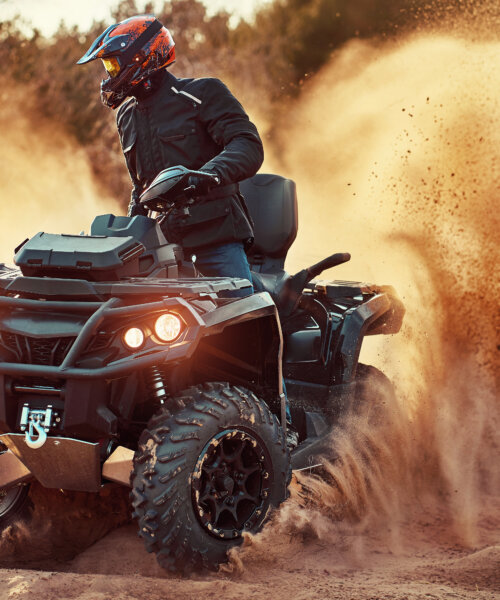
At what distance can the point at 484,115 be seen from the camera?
11461 mm

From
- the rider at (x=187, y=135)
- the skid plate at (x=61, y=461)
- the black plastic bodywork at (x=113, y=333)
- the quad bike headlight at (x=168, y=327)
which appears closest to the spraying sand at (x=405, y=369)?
the skid plate at (x=61, y=461)

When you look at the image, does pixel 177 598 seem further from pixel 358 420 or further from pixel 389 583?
pixel 358 420

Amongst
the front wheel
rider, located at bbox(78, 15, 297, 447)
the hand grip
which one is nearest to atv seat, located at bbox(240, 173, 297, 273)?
the hand grip

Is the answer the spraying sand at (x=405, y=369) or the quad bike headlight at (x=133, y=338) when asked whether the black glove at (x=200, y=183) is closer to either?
the quad bike headlight at (x=133, y=338)

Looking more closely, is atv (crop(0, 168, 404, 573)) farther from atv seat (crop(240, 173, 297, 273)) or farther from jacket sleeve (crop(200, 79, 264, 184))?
atv seat (crop(240, 173, 297, 273))

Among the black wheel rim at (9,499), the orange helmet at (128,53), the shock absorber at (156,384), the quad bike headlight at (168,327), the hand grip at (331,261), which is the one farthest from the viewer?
the hand grip at (331,261)

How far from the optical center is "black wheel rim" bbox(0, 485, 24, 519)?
3.76m

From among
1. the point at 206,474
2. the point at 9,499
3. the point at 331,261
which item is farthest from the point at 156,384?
the point at 331,261

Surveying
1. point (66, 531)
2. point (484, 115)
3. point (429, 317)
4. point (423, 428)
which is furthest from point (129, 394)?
point (484, 115)

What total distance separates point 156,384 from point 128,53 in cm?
142

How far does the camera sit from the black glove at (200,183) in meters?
3.42

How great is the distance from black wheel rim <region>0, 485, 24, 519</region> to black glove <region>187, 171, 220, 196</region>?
4.96ft

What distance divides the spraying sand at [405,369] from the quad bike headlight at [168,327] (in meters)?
0.84

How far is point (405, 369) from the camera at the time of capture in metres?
6.09
